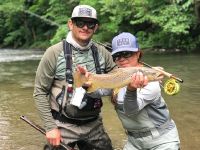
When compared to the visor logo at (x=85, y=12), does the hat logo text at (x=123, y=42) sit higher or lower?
lower

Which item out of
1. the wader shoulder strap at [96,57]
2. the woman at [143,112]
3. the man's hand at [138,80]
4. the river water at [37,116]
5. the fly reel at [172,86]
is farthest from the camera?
the river water at [37,116]

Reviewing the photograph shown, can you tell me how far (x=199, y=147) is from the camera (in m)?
7.02

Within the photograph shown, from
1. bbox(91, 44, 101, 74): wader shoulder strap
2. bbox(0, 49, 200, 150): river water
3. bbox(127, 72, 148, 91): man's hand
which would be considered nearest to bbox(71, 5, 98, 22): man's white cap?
bbox(91, 44, 101, 74): wader shoulder strap

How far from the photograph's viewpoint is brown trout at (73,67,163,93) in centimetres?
318

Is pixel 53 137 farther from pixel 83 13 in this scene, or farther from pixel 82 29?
pixel 83 13

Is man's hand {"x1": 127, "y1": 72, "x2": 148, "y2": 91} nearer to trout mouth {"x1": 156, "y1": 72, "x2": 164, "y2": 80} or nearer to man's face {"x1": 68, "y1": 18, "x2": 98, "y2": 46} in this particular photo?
trout mouth {"x1": 156, "y1": 72, "x2": 164, "y2": 80}

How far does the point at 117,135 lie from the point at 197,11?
710 inches

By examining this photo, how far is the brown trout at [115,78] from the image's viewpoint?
318cm

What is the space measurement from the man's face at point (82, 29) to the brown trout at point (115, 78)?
62 cm

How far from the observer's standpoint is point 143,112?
3.43m

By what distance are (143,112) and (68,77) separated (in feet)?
3.23

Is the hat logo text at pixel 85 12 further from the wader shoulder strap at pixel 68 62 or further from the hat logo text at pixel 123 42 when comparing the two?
the hat logo text at pixel 123 42

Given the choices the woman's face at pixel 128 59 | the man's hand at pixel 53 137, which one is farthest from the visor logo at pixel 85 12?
the man's hand at pixel 53 137

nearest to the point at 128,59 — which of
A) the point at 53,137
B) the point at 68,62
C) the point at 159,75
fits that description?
the point at 159,75
